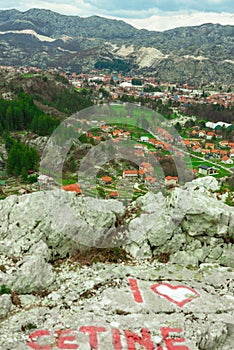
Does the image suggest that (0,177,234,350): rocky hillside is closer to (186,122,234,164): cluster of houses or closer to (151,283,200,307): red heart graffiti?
(151,283,200,307): red heart graffiti

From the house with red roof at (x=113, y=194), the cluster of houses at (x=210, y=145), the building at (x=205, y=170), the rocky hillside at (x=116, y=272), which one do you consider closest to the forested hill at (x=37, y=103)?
the house with red roof at (x=113, y=194)

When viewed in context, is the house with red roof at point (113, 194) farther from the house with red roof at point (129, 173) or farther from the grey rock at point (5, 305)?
the grey rock at point (5, 305)

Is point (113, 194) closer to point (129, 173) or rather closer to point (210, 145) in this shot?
point (129, 173)

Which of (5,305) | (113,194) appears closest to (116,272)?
(5,305)

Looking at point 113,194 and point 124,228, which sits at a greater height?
point 124,228

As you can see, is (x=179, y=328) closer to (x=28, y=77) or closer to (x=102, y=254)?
(x=102, y=254)

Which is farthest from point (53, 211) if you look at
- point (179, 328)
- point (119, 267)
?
point (179, 328)
